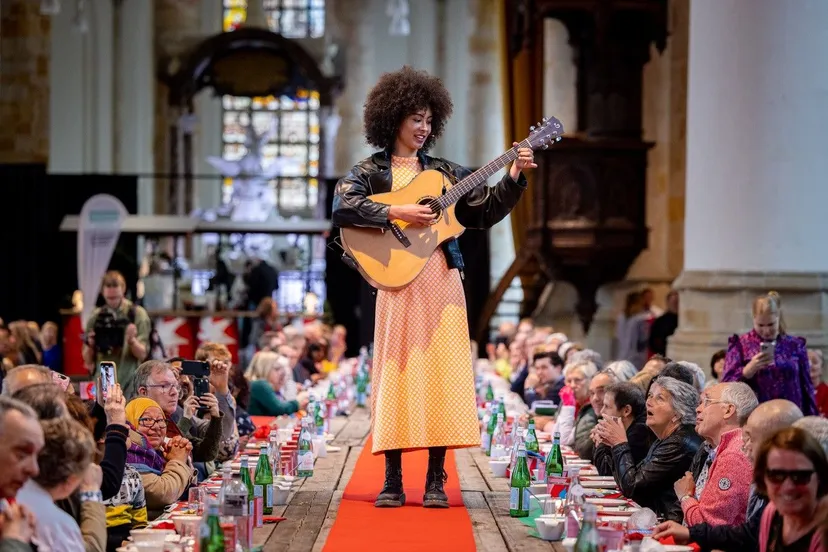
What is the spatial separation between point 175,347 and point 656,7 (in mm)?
7779

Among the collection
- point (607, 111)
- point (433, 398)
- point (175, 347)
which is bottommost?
point (175, 347)

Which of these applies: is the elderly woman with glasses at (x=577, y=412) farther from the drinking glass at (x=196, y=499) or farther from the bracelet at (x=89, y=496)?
the bracelet at (x=89, y=496)

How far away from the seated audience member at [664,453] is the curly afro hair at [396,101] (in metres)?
1.49

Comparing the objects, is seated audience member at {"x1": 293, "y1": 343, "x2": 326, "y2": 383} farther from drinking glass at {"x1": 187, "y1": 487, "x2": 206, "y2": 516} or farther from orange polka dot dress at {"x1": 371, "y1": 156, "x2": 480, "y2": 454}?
drinking glass at {"x1": 187, "y1": 487, "x2": 206, "y2": 516}

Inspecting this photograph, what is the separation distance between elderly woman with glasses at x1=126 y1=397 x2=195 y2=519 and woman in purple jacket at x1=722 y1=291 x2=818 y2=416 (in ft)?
11.0

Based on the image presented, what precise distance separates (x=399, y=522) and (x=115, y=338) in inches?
191

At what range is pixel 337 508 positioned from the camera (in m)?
5.84

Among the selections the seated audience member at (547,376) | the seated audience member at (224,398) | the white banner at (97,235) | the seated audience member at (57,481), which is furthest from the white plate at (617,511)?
the white banner at (97,235)

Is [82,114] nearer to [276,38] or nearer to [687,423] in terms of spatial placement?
[276,38]

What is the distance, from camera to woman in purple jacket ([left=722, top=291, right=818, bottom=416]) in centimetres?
784

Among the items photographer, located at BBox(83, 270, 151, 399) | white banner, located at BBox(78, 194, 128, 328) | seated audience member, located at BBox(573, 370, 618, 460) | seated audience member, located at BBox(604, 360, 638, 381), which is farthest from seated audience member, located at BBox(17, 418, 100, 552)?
white banner, located at BBox(78, 194, 128, 328)

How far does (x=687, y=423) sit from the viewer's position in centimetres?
593

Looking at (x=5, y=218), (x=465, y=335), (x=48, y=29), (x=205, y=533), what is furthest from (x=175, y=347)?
(x=205, y=533)

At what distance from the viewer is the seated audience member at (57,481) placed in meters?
3.83
